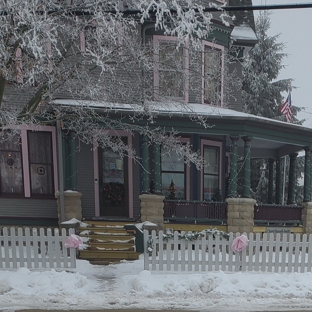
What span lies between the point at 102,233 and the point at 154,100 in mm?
4193

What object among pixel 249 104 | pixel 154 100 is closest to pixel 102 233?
pixel 154 100

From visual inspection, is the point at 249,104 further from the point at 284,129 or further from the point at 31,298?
the point at 31,298

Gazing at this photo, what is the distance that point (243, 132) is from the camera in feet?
25.4

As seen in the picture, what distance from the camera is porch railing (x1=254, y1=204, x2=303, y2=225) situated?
834cm

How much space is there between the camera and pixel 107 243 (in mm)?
7098

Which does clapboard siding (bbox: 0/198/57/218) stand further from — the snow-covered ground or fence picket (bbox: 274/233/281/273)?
fence picket (bbox: 274/233/281/273)

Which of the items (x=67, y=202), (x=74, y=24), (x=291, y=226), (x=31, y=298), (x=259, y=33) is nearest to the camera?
(x=31, y=298)

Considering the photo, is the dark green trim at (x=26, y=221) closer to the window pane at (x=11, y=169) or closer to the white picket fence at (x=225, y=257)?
the window pane at (x=11, y=169)

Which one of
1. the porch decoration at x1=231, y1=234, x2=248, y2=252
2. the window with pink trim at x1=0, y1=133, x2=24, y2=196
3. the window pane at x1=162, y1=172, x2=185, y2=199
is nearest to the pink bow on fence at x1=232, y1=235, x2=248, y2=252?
the porch decoration at x1=231, y1=234, x2=248, y2=252

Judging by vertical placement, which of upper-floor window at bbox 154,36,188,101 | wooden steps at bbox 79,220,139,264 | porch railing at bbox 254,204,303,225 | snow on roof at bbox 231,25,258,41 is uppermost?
snow on roof at bbox 231,25,258,41

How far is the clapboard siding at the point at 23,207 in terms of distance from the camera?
27.8ft

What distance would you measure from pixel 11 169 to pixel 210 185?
716 centimetres

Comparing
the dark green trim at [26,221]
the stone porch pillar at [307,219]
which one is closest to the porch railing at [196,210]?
the stone porch pillar at [307,219]

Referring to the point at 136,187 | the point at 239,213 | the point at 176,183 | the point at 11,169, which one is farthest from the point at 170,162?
the point at 11,169
